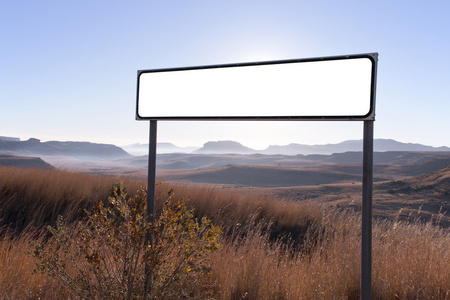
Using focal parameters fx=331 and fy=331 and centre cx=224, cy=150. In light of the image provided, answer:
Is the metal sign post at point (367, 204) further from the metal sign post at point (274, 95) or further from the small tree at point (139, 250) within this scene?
the small tree at point (139, 250)

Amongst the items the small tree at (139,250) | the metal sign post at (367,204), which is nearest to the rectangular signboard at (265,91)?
the metal sign post at (367,204)

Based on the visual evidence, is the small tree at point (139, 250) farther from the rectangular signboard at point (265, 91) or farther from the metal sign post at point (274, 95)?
the rectangular signboard at point (265, 91)

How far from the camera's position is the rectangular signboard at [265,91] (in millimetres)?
1805

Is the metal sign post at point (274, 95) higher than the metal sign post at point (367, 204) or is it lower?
higher

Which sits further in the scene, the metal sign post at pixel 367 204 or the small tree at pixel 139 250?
the small tree at pixel 139 250

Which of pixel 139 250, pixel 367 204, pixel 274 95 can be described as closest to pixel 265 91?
pixel 274 95

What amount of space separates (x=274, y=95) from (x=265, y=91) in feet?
0.24

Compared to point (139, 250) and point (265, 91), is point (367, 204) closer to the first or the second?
point (265, 91)

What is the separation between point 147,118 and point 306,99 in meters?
1.18

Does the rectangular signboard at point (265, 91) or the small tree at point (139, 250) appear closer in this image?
the rectangular signboard at point (265, 91)

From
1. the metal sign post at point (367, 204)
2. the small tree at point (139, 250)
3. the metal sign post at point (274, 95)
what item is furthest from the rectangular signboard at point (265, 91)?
the small tree at point (139, 250)

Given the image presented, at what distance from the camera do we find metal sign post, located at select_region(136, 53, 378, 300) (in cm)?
181

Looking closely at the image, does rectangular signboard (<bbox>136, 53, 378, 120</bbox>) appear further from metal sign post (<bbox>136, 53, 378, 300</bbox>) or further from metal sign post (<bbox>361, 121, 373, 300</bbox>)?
metal sign post (<bbox>361, 121, 373, 300</bbox>)

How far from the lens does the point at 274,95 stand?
2033 millimetres
